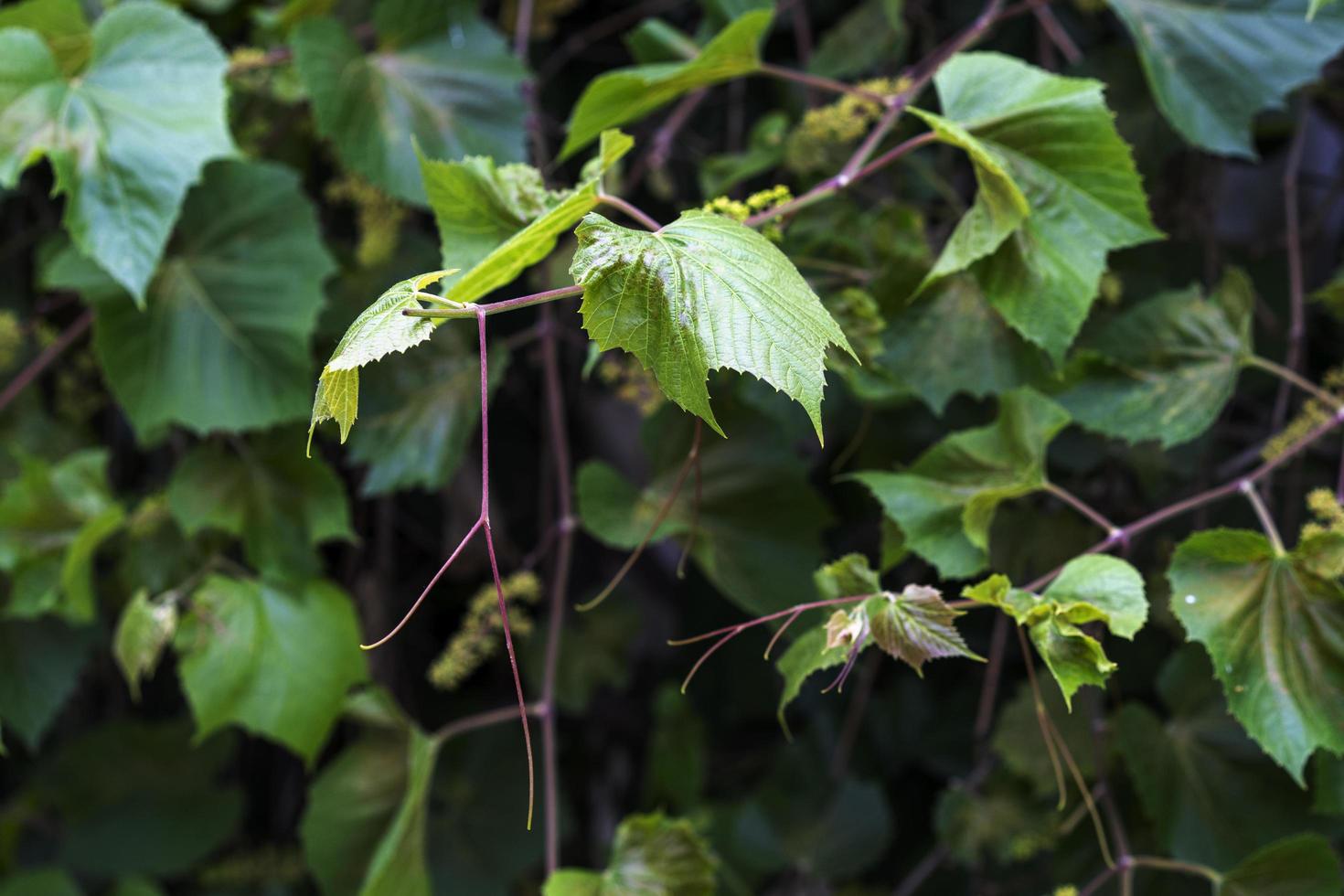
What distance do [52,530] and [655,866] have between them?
861mm

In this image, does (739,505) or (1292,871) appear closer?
(1292,871)

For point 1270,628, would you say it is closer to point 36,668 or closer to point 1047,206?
point 1047,206

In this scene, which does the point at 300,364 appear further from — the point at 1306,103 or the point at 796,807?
the point at 1306,103

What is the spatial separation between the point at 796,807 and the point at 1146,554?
0.58 m

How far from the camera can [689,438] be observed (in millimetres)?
1257

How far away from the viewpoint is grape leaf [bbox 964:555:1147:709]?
75 centimetres

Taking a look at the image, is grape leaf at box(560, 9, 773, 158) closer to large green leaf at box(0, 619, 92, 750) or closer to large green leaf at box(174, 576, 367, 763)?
large green leaf at box(174, 576, 367, 763)

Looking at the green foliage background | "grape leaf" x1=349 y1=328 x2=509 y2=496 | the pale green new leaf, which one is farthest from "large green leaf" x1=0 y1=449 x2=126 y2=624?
"grape leaf" x1=349 y1=328 x2=509 y2=496

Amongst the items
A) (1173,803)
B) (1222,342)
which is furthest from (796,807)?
(1222,342)

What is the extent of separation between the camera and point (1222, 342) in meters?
1.06

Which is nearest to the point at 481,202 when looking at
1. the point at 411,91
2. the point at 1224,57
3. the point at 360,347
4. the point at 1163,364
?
the point at 360,347

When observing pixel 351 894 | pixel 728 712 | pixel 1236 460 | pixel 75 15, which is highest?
pixel 75 15

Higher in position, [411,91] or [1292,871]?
[411,91]

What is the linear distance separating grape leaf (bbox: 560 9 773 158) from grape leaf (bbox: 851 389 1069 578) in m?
0.39
